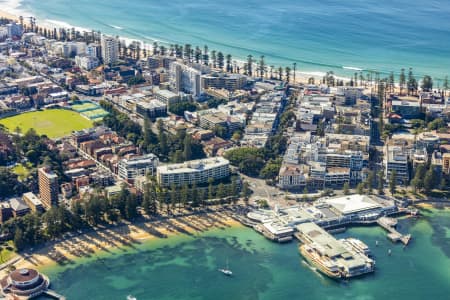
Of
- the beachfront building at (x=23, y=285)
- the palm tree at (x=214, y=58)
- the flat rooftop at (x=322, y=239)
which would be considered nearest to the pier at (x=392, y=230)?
the flat rooftop at (x=322, y=239)

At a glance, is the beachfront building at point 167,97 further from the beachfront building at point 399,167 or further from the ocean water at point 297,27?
the beachfront building at point 399,167

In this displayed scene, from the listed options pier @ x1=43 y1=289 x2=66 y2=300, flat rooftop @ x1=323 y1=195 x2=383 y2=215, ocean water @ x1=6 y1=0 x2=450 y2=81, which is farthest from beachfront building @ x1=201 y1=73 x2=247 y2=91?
pier @ x1=43 y1=289 x2=66 y2=300

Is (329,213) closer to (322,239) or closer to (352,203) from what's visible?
(352,203)

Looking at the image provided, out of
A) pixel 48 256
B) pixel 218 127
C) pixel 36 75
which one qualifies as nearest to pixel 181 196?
pixel 48 256

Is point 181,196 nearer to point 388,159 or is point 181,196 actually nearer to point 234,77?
point 388,159

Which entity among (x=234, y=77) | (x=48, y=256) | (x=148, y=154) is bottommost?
(x=48, y=256)
